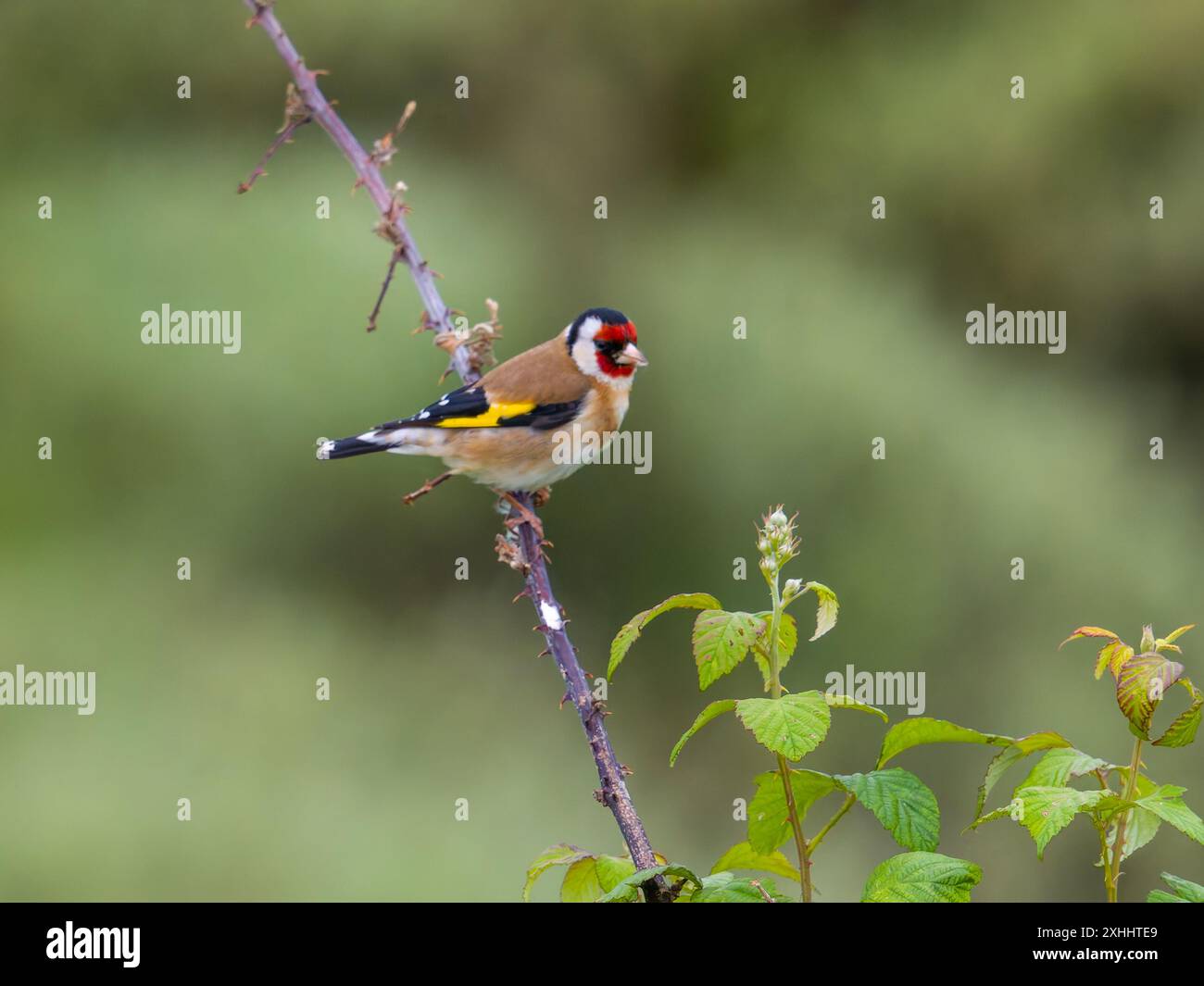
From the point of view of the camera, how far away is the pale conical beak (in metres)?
3.08

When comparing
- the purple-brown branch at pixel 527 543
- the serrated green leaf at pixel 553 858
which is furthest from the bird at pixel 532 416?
the serrated green leaf at pixel 553 858

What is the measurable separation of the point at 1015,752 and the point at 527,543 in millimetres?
926

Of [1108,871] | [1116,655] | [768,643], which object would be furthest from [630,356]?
[1108,871]

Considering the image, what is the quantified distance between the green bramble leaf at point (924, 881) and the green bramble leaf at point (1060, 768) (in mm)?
91

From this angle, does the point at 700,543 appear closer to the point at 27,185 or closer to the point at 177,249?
the point at 177,249

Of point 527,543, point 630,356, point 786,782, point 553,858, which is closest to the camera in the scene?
point 786,782

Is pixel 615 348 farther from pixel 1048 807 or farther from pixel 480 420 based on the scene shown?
pixel 1048 807

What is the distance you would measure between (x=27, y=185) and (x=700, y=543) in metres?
2.75

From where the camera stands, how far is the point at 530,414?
9.87 feet

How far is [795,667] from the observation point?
4047 mm

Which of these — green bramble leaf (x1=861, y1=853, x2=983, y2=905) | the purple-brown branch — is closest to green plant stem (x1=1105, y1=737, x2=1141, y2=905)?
green bramble leaf (x1=861, y1=853, x2=983, y2=905)

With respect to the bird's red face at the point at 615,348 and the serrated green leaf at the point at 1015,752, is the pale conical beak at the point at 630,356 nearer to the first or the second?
the bird's red face at the point at 615,348

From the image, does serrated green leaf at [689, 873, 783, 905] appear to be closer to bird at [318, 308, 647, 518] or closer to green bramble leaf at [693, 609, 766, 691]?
green bramble leaf at [693, 609, 766, 691]
